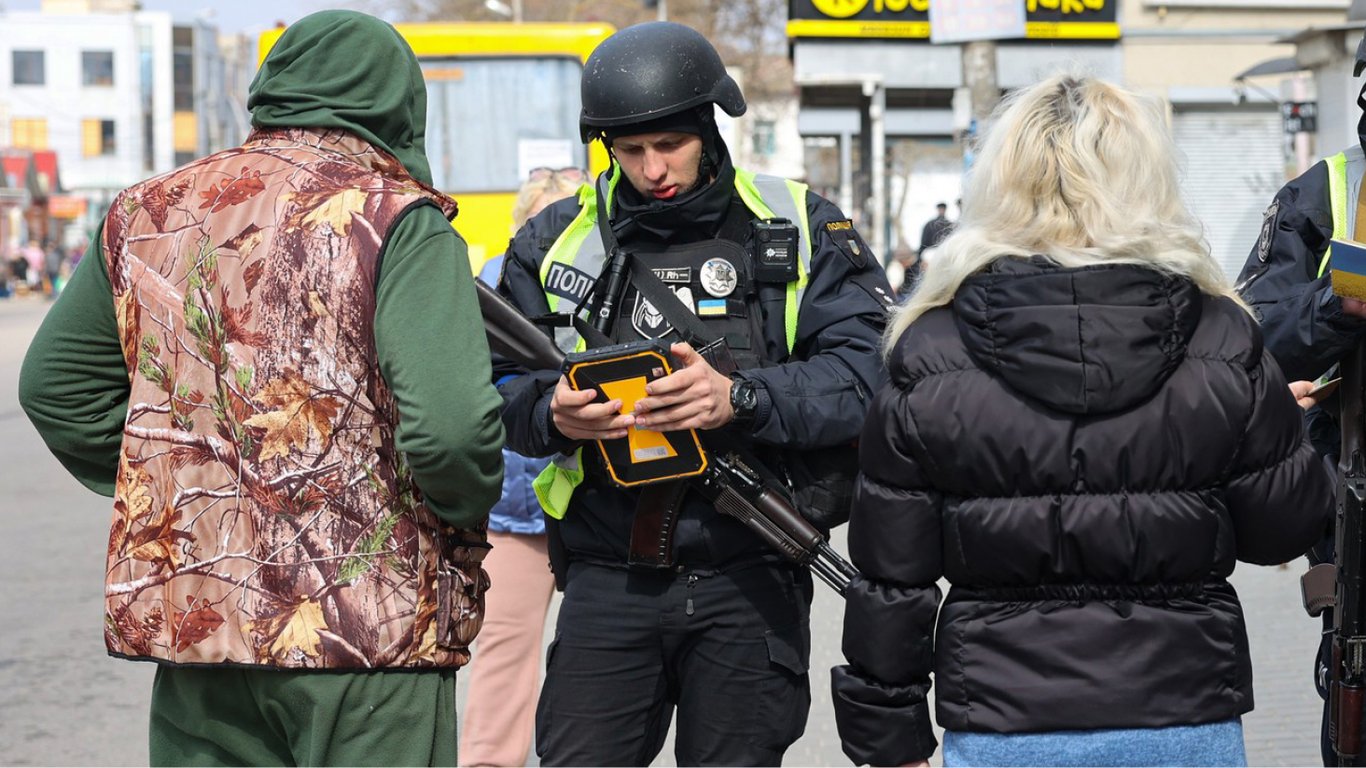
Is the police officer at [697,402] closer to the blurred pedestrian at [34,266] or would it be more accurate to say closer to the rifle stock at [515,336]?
the rifle stock at [515,336]

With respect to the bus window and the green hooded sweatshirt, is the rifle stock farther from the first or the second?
the bus window

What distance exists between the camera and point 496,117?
502 inches

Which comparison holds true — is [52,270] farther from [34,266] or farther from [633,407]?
[633,407]

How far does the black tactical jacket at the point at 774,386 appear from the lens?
327 centimetres

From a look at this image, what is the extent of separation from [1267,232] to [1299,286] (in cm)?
22

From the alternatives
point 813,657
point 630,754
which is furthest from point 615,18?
point 630,754

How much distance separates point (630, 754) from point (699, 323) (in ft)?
2.82

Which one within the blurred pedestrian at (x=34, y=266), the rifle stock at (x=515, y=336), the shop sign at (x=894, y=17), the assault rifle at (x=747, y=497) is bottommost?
the blurred pedestrian at (x=34, y=266)

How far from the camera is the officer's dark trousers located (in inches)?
130

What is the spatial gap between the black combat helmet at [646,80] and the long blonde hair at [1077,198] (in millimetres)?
850

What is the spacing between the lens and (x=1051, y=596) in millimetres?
2572

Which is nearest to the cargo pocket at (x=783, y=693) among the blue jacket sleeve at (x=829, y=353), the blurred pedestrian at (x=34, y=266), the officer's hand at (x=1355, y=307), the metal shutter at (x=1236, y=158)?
the blue jacket sleeve at (x=829, y=353)

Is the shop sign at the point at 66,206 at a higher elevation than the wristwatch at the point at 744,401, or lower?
higher

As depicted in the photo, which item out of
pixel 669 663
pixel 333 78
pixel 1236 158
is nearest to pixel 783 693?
pixel 669 663
